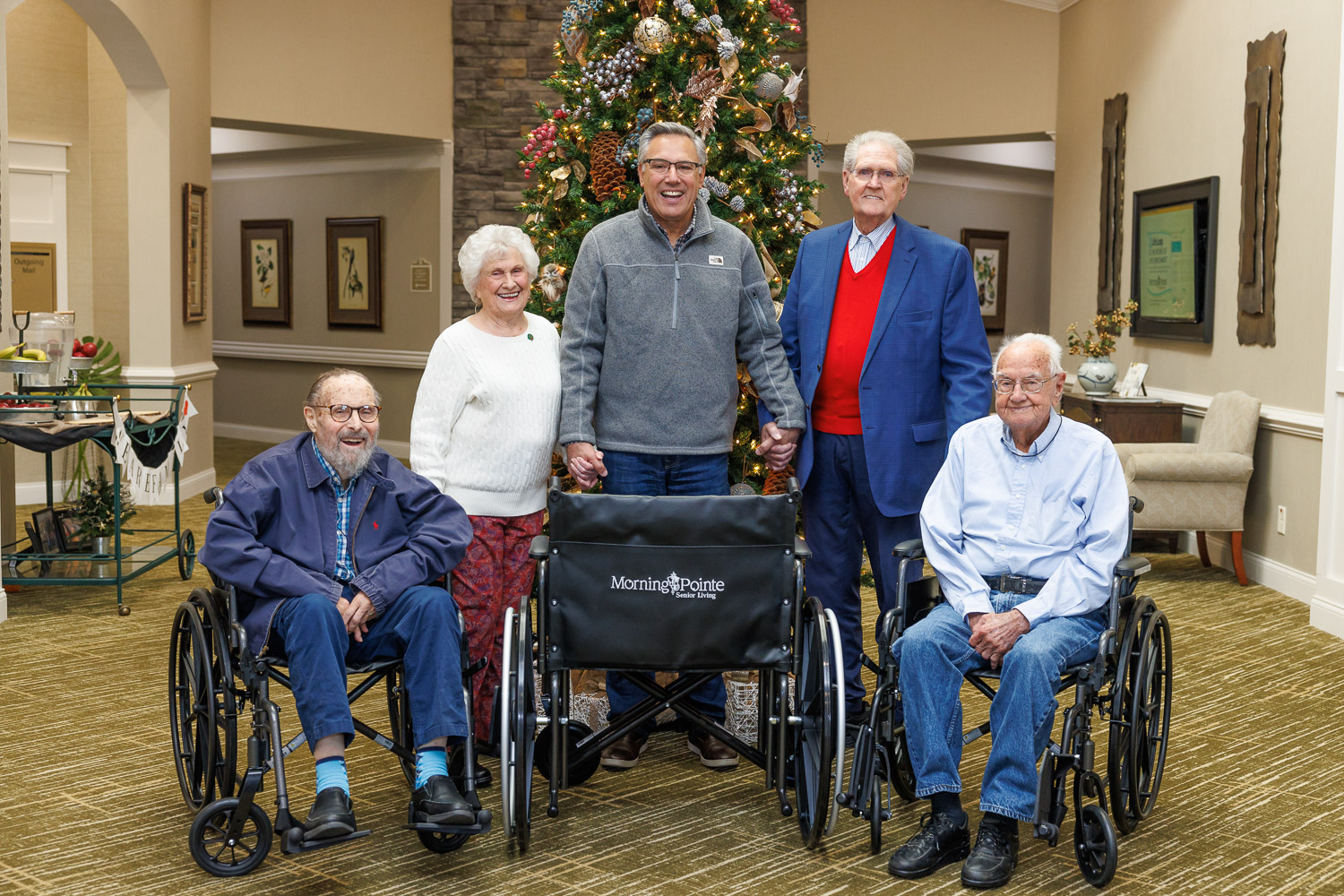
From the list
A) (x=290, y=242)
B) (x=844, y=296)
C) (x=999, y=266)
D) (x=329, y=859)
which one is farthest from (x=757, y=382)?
(x=999, y=266)

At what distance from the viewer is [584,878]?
2.59 m

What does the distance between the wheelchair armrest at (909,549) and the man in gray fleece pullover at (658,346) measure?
0.48 metres

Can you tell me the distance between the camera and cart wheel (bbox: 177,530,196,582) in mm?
5543

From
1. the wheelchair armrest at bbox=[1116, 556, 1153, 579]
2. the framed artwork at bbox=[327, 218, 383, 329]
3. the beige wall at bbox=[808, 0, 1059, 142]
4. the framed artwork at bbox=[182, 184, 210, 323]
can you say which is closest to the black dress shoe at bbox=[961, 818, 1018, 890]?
the wheelchair armrest at bbox=[1116, 556, 1153, 579]

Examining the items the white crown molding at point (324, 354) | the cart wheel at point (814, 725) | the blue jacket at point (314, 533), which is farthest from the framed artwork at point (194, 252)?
the cart wheel at point (814, 725)

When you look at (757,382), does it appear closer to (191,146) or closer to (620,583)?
(620,583)

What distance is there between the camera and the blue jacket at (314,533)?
2619mm

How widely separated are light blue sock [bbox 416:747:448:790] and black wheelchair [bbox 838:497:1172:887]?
833 mm

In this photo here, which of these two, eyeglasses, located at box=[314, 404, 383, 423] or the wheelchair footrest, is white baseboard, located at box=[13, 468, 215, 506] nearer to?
eyeglasses, located at box=[314, 404, 383, 423]

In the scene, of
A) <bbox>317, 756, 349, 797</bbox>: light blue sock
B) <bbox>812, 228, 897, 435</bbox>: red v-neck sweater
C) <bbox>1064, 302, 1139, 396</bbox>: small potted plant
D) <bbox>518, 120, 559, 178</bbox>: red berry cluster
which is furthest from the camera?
<bbox>1064, 302, 1139, 396</bbox>: small potted plant

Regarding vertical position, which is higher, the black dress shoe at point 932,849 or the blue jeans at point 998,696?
the blue jeans at point 998,696

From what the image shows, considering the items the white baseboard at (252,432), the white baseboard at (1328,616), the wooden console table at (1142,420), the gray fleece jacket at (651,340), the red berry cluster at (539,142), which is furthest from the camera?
the white baseboard at (252,432)

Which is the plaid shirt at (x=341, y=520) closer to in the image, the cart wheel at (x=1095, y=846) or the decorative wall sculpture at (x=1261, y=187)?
the cart wheel at (x=1095, y=846)

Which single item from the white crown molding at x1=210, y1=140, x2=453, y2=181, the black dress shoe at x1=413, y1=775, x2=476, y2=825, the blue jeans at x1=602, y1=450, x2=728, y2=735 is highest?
the white crown molding at x1=210, y1=140, x2=453, y2=181
